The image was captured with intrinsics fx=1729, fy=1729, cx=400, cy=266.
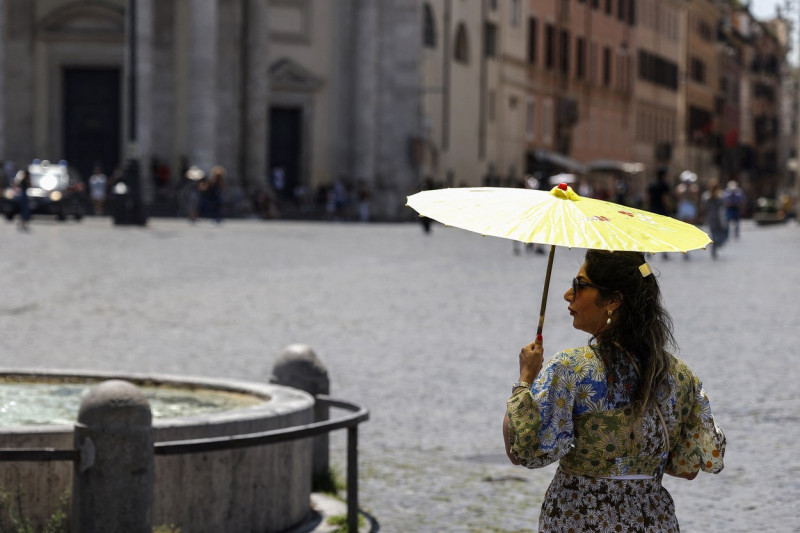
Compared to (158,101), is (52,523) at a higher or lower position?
lower

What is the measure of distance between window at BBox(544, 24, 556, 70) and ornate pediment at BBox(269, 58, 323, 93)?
705 inches

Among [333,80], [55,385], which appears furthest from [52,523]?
[333,80]

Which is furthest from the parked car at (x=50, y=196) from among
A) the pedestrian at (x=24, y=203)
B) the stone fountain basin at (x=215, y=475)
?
the stone fountain basin at (x=215, y=475)

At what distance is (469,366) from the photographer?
1282cm

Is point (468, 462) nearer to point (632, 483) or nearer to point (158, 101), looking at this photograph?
point (632, 483)

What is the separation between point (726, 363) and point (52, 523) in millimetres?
7745

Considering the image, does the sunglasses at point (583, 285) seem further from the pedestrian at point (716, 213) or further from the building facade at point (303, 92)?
the building facade at point (303, 92)

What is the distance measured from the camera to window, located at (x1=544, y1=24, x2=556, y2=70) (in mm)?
68250

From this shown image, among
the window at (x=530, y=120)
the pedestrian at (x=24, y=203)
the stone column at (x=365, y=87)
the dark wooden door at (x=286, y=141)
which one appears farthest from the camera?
the window at (x=530, y=120)

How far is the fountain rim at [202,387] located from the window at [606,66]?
70.1 metres

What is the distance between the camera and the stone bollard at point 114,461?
5672mm

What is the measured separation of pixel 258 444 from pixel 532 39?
200 ft

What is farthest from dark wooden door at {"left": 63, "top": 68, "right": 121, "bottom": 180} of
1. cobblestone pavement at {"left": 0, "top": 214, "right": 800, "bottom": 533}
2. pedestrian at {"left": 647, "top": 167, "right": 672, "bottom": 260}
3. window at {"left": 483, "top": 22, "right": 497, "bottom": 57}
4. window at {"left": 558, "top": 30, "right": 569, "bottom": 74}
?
window at {"left": 558, "top": 30, "right": 569, "bottom": 74}

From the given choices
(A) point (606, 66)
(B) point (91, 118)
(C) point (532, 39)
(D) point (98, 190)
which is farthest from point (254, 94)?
(A) point (606, 66)
